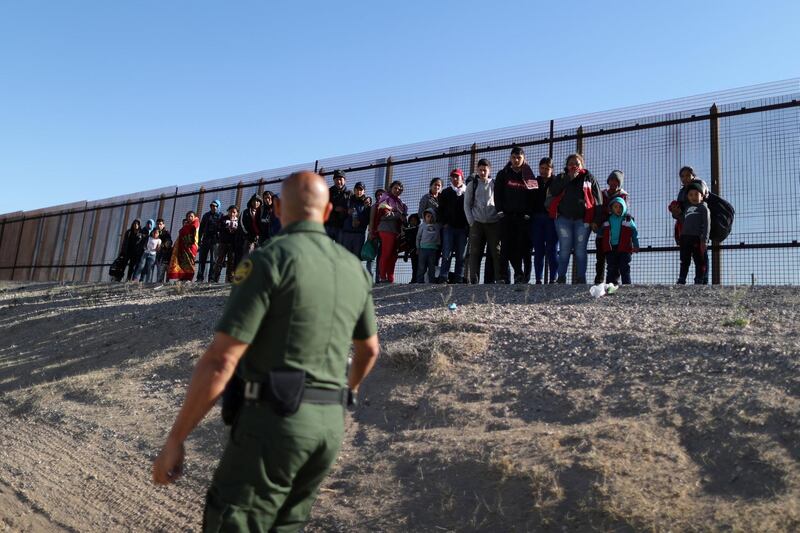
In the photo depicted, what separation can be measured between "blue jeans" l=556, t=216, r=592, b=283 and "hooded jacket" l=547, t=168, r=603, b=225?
8 centimetres

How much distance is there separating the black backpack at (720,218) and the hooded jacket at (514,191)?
218 cm

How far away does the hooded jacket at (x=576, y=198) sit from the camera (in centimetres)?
866

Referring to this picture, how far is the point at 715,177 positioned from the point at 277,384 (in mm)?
8475

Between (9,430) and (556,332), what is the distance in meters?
5.35

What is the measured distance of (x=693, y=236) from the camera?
834 cm

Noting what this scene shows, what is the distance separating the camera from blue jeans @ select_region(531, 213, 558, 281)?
9.09 metres

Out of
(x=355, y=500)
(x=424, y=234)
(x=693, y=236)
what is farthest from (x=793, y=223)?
(x=355, y=500)

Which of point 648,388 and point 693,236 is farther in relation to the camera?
point 693,236

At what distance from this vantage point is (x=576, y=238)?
882 centimetres

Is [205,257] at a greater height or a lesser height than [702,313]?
greater

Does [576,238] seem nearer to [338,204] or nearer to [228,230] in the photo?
[338,204]

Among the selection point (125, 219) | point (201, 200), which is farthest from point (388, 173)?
point (125, 219)

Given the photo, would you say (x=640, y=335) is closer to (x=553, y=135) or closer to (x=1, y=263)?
(x=553, y=135)

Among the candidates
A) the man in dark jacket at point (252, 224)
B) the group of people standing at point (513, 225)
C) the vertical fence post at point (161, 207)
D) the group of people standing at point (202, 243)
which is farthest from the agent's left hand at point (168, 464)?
the vertical fence post at point (161, 207)
